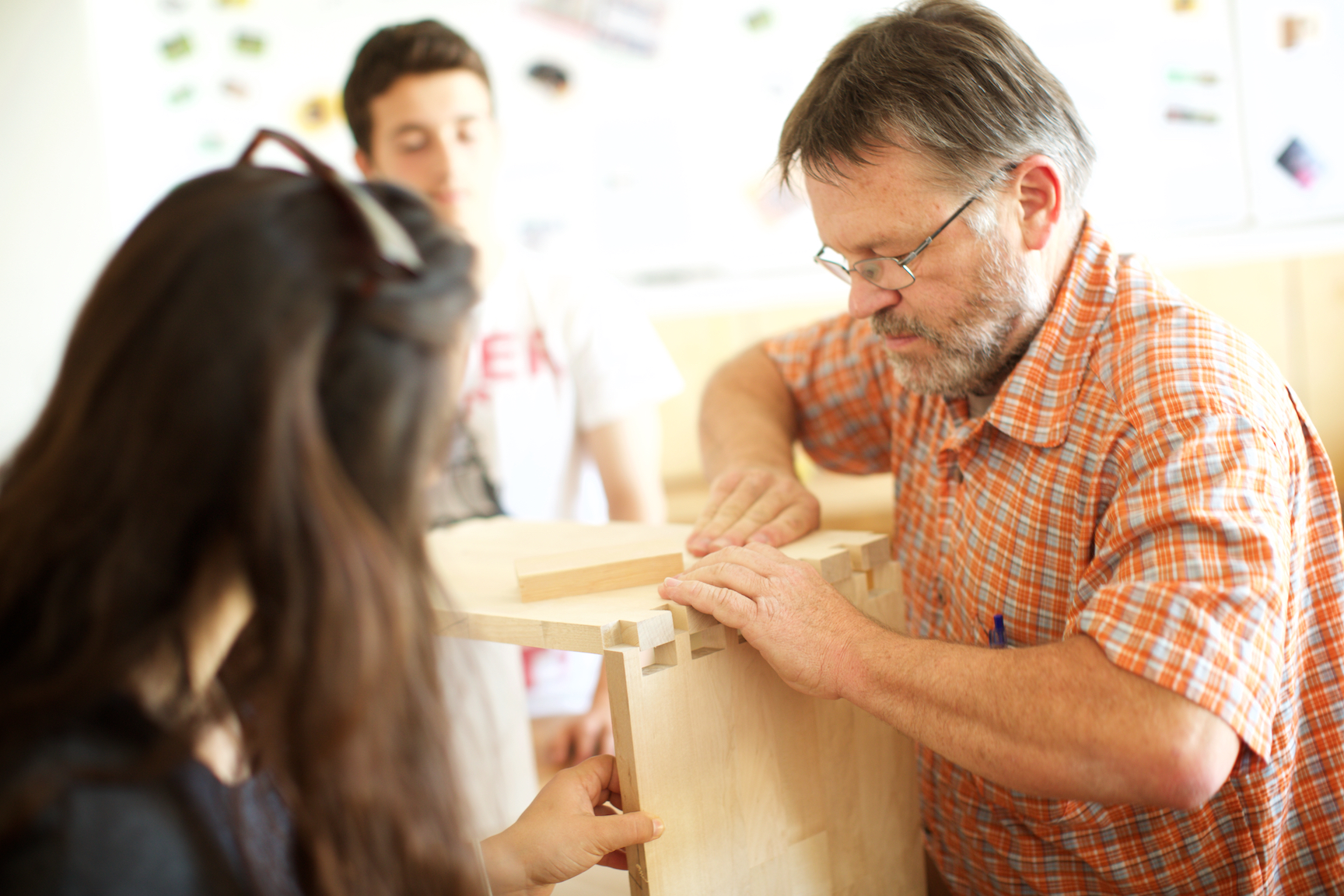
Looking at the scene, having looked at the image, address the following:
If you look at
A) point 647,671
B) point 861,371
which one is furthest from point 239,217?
point 861,371

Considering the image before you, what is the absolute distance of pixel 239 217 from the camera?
0.50 metres

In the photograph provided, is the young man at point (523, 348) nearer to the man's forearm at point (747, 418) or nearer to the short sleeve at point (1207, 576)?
the man's forearm at point (747, 418)

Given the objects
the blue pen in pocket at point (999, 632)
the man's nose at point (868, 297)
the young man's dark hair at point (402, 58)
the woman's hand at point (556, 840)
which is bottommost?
the woman's hand at point (556, 840)

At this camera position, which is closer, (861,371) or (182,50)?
(861,371)

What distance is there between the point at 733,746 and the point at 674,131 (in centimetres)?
223

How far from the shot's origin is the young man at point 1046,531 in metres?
0.72

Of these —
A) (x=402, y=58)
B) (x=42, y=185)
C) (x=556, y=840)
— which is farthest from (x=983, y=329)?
(x=42, y=185)

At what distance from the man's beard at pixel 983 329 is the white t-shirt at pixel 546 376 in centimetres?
68

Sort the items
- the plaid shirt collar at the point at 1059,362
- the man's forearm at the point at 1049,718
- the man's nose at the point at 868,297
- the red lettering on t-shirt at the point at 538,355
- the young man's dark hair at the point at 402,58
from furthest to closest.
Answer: the red lettering on t-shirt at the point at 538,355, the young man's dark hair at the point at 402,58, the man's nose at the point at 868,297, the plaid shirt collar at the point at 1059,362, the man's forearm at the point at 1049,718

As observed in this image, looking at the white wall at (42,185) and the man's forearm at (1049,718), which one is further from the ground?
the white wall at (42,185)

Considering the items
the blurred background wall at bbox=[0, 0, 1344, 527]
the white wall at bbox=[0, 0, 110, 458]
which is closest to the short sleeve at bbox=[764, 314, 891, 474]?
the blurred background wall at bbox=[0, 0, 1344, 527]

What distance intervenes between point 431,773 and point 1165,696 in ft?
1.57

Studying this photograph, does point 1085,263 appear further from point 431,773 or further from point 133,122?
point 133,122

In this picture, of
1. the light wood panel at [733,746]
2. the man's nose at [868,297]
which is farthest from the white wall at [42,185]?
the man's nose at [868,297]
